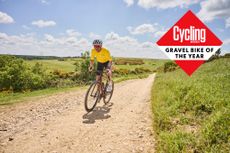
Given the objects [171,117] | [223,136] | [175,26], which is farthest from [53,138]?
[175,26]

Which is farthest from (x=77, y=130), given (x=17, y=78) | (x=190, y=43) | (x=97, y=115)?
(x=17, y=78)

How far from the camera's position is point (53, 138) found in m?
6.21

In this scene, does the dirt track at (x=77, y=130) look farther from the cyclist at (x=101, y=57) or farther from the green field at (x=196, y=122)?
the cyclist at (x=101, y=57)

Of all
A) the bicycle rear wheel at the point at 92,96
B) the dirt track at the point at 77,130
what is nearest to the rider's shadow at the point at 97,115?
the dirt track at the point at 77,130

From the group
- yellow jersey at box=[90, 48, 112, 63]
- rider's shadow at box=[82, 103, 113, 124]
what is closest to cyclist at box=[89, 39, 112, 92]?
yellow jersey at box=[90, 48, 112, 63]

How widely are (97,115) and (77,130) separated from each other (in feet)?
6.07

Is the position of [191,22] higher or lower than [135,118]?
higher

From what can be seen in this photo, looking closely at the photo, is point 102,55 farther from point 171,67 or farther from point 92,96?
point 171,67

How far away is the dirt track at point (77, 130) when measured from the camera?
18.3ft

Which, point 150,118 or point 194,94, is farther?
point 194,94

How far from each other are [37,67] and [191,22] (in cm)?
3938

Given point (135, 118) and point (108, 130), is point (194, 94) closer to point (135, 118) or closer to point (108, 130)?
point (135, 118)

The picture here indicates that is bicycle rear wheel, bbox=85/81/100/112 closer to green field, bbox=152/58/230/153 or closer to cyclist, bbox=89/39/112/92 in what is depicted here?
cyclist, bbox=89/39/112/92

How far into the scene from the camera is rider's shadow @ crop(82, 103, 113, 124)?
7.93 m
